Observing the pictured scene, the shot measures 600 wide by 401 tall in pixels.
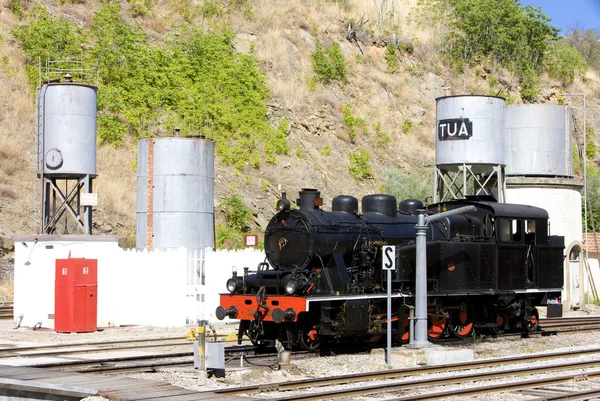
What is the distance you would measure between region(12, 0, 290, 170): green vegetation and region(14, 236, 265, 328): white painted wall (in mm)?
15138

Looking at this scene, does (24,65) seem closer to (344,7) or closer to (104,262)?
(104,262)

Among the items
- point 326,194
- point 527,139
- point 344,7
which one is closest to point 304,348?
point 527,139

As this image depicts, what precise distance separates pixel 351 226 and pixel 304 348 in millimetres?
2906

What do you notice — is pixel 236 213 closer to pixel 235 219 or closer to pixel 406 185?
pixel 235 219

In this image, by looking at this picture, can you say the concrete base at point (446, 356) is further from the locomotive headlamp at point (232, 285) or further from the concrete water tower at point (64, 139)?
the concrete water tower at point (64, 139)

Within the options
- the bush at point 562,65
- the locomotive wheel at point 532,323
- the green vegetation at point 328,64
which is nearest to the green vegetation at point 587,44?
the bush at point 562,65

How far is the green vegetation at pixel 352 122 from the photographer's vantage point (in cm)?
4778

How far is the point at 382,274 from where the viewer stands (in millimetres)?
18969

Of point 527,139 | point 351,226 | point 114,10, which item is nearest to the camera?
Result: point 351,226

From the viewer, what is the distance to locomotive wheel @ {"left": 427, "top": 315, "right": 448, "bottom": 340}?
20281mm

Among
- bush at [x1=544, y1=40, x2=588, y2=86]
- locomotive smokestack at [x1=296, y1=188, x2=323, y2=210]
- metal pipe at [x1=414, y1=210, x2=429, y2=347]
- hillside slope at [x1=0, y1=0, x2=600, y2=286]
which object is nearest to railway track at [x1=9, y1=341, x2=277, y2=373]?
metal pipe at [x1=414, y1=210, x2=429, y2=347]

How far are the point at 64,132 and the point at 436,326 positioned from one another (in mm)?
12366

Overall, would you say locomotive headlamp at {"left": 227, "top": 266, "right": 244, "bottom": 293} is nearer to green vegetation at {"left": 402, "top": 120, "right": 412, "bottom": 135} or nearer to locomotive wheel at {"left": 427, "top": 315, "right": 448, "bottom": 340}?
locomotive wheel at {"left": 427, "top": 315, "right": 448, "bottom": 340}

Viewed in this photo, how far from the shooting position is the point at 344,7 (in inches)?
2228
